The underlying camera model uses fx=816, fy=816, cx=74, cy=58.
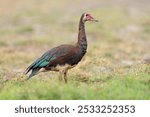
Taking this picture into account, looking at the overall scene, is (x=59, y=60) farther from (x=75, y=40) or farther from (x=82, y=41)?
(x=75, y=40)

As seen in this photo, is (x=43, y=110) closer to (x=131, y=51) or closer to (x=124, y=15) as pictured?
(x=131, y=51)

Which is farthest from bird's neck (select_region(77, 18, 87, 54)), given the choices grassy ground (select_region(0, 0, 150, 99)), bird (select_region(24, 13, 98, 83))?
grassy ground (select_region(0, 0, 150, 99))

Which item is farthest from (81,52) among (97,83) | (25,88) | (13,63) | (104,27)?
(104,27)

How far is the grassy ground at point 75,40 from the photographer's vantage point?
541 inches

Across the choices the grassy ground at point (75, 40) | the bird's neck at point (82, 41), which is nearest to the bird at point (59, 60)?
the bird's neck at point (82, 41)

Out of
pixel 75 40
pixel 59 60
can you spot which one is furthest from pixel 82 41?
pixel 75 40

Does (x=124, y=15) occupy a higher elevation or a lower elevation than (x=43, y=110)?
higher

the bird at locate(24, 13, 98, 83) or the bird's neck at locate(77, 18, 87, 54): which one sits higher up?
the bird's neck at locate(77, 18, 87, 54)

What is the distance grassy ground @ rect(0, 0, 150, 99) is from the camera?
45.1 ft

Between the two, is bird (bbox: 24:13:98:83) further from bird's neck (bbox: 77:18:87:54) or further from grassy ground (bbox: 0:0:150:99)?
grassy ground (bbox: 0:0:150:99)

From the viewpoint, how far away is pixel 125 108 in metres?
12.9

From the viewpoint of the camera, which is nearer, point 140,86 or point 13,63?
point 140,86

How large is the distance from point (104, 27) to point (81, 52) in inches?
620

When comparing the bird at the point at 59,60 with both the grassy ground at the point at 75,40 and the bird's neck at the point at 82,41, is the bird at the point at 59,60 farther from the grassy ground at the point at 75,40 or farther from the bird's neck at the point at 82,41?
the grassy ground at the point at 75,40
